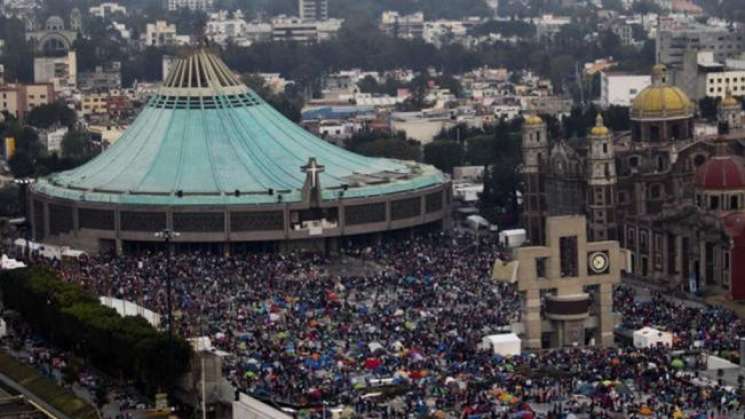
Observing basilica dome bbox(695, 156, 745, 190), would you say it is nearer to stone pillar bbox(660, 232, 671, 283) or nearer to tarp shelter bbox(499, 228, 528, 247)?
stone pillar bbox(660, 232, 671, 283)

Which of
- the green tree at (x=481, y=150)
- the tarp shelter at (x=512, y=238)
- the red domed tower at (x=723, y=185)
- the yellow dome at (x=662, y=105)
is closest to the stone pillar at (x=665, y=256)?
the red domed tower at (x=723, y=185)

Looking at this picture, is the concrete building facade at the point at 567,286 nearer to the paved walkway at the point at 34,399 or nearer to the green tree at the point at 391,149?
the paved walkway at the point at 34,399

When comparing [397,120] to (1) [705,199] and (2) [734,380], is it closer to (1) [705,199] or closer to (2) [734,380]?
(1) [705,199]

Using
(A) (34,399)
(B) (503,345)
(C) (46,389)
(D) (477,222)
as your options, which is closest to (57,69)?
(D) (477,222)

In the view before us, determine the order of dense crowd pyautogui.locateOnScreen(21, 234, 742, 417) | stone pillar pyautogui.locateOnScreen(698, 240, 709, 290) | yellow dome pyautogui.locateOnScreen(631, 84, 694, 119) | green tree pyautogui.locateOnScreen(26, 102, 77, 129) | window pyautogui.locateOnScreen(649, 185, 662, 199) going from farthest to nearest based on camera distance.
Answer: green tree pyautogui.locateOnScreen(26, 102, 77, 129), yellow dome pyautogui.locateOnScreen(631, 84, 694, 119), window pyautogui.locateOnScreen(649, 185, 662, 199), stone pillar pyautogui.locateOnScreen(698, 240, 709, 290), dense crowd pyautogui.locateOnScreen(21, 234, 742, 417)

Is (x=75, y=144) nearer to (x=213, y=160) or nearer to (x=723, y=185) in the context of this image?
(x=213, y=160)

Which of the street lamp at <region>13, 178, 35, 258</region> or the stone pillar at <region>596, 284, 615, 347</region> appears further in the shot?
the street lamp at <region>13, 178, 35, 258</region>

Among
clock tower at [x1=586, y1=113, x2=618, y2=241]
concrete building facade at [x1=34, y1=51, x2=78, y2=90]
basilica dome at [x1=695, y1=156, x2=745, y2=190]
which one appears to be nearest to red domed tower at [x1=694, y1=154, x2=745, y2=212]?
basilica dome at [x1=695, y1=156, x2=745, y2=190]
